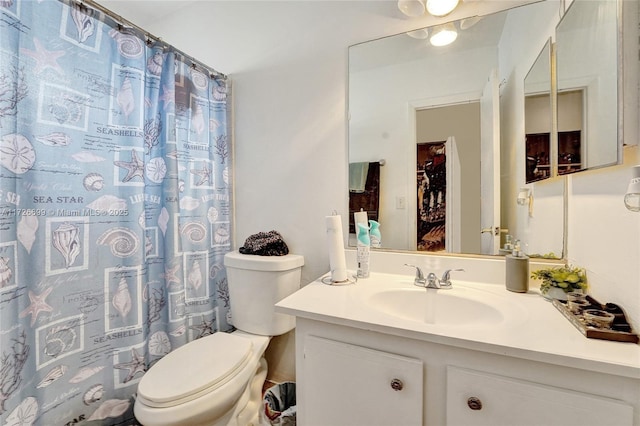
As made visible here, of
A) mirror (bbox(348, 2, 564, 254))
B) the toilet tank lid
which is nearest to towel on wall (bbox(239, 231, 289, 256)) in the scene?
the toilet tank lid

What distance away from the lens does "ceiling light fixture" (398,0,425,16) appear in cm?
122

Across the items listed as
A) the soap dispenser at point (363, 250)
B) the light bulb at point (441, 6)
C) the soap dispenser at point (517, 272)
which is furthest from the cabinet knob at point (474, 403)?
the light bulb at point (441, 6)

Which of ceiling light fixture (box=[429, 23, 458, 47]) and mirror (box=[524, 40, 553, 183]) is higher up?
ceiling light fixture (box=[429, 23, 458, 47])

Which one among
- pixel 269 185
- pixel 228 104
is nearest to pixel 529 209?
pixel 269 185

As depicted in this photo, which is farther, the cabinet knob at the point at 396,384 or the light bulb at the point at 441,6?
the light bulb at the point at 441,6

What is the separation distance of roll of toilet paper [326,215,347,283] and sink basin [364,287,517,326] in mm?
179

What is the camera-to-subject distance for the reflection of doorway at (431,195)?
49.1 inches

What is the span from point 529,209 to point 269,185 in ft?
4.09

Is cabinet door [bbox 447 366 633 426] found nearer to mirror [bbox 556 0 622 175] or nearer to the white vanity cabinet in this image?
the white vanity cabinet

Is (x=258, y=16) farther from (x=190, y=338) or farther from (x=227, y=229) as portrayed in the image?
(x=190, y=338)

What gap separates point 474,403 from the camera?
713 millimetres

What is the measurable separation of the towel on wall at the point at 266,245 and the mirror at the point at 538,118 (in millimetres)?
1147

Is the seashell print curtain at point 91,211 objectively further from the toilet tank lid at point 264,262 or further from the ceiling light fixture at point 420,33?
the ceiling light fixture at point 420,33

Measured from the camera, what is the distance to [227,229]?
171 centimetres
